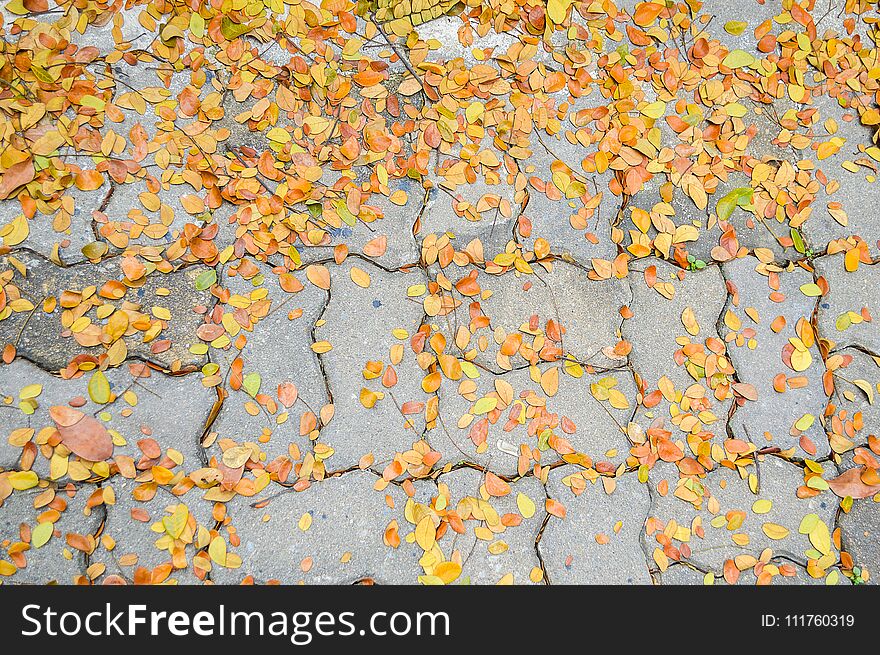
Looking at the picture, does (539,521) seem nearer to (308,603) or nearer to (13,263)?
(308,603)

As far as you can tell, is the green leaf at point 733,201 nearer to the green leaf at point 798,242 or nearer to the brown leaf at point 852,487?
the green leaf at point 798,242

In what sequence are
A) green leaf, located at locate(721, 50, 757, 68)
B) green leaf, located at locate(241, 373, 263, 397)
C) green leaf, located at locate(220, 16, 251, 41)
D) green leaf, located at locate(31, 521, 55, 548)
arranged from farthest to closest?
green leaf, located at locate(721, 50, 757, 68) < green leaf, located at locate(220, 16, 251, 41) < green leaf, located at locate(241, 373, 263, 397) < green leaf, located at locate(31, 521, 55, 548)

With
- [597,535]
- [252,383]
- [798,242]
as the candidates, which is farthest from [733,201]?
[252,383]

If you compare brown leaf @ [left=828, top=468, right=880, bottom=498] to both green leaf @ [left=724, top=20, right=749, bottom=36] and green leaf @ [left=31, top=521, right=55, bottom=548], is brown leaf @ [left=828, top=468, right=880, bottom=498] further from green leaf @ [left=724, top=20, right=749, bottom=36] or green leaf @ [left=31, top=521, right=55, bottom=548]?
green leaf @ [left=31, top=521, right=55, bottom=548]

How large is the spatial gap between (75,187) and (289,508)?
3.48 ft

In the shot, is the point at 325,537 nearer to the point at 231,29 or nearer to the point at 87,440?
the point at 87,440

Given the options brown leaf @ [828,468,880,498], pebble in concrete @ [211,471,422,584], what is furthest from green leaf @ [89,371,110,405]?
brown leaf @ [828,468,880,498]

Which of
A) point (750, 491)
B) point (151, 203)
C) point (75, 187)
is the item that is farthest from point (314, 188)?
point (750, 491)

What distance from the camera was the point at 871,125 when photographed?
74.3 inches

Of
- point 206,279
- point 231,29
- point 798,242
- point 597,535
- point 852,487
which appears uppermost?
point 231,29

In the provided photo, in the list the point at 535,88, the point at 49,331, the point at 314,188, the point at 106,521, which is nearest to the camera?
the point at 106,521

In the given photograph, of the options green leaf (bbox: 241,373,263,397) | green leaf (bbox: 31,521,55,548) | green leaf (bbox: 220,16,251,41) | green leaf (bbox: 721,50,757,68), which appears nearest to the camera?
green leaf (bbox: 31,521,55,548)

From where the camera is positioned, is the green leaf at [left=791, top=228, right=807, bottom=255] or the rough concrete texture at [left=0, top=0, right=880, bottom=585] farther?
the green leaf at [left=791, top=228, right=807, bottom=255]

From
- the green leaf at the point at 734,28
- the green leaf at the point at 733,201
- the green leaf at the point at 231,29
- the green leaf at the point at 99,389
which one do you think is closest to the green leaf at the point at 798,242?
the green leaf at the point at 733,201
